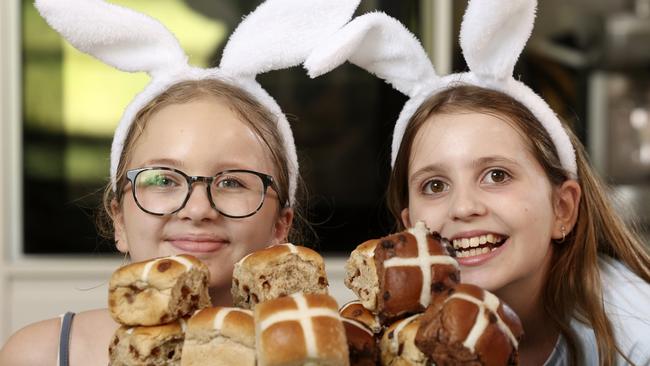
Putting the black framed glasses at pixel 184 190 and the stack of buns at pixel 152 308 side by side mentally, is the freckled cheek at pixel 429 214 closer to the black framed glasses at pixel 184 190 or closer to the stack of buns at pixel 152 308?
the black framed glasses at pixel 184 190

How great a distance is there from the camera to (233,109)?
→ 1.34 metres

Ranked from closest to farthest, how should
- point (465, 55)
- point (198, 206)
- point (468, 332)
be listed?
point (468, 332) < point (198, 206) < point (465, 55)

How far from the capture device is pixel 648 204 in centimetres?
315

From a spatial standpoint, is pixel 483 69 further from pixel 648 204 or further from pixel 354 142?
pixel 648 204

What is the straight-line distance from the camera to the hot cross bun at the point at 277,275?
905mm

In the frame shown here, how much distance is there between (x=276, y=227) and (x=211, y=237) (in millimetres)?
164

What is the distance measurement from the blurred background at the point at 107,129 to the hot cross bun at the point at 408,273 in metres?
1.82

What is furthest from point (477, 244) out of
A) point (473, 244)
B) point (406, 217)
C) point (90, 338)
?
point (90, 338)

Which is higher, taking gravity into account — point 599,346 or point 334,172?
point 334,172

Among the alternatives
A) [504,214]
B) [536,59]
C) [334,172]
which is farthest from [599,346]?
[536,59]

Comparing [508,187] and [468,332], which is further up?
[508,187]

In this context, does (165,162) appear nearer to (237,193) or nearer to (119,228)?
(237,193)

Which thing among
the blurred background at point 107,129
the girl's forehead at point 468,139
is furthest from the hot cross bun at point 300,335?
the blurred background at point 107,129

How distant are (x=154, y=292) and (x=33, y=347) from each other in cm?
64
